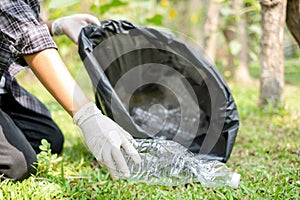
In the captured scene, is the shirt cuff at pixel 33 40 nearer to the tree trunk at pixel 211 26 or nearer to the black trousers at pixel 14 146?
the black trousers at pixel 14 146

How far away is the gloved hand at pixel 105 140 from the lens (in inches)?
43.9

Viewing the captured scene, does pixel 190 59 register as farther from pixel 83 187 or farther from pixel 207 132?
pixel 83 187

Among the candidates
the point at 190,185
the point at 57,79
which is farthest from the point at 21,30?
the point at 190,185

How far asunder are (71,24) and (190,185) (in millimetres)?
866

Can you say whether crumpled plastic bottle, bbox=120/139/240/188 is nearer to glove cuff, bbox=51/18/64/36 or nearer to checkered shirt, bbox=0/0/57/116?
checkered shirt, bbox=0/0/57/116

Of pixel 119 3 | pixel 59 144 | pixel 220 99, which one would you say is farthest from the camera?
pixel 119 3

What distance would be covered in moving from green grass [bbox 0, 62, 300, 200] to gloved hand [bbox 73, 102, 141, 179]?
9.9 inches

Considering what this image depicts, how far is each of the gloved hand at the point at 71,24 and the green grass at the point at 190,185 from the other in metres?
0.54

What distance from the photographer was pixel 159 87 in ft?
7.20

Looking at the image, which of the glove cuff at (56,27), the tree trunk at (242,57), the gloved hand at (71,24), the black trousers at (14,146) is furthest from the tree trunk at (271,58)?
the tree trunk at (242,57)

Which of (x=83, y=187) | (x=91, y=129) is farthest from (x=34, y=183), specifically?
(x=91, y=129)

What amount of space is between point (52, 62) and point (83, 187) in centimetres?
51

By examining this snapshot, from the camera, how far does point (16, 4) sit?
48.3 inches

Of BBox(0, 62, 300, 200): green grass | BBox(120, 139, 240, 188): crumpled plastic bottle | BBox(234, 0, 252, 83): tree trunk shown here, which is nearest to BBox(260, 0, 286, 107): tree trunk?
BBox(0, 62, 300, 200): green grass
